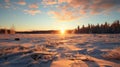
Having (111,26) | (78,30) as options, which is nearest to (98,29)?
(111,26)

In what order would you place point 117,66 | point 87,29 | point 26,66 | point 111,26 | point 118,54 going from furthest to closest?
point 87,29
point 111,26
point 118,54
point 117,66
point 26,66

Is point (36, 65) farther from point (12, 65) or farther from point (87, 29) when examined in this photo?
point (87, 29)

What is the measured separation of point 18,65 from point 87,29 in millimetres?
133679

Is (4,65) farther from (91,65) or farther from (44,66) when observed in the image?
(91,65)

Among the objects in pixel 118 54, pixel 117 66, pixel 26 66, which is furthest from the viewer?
pixel 118 54

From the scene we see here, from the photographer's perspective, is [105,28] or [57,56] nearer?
[57,56]

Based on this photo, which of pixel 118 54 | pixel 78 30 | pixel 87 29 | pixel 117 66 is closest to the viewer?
pixel 117 66

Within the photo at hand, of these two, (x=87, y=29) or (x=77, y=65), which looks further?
(x=87, y=29)

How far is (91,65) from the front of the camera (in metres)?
5.12

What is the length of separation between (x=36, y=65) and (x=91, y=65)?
1.80m

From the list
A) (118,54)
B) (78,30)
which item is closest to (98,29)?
(78,30)

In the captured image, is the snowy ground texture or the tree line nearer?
the snowy ground texture

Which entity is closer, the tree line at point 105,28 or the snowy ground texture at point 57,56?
the snowy ground texture at point 57,56

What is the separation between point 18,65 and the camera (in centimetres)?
486
